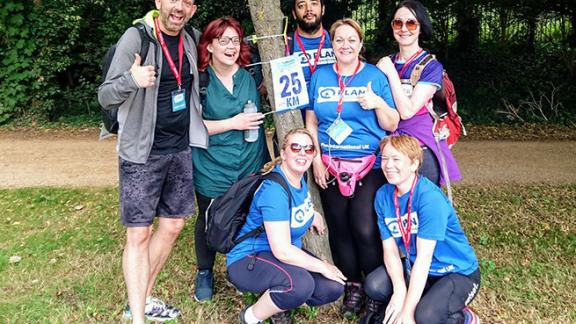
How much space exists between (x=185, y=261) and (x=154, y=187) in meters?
1.48

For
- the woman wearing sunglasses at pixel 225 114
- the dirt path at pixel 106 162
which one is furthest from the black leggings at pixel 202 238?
the dirt path at pixel 106 162

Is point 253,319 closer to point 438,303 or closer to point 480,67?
point 438,303

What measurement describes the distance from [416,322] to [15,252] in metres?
3.70

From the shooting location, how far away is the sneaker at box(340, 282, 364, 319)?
3777mm

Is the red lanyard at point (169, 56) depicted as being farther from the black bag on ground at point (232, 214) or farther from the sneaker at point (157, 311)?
the sneaker at point (157, 311)

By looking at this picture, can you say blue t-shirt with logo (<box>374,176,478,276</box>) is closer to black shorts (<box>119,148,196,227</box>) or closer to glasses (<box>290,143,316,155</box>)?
glasses (<box>290,143,316,155</box>)

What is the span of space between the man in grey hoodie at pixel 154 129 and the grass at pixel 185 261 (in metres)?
0.65

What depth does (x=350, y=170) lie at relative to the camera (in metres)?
3.48

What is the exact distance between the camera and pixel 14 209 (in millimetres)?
Answer: 6176

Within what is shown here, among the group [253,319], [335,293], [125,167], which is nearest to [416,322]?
[335,293]

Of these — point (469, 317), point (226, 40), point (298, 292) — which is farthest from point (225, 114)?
point (469, 317)

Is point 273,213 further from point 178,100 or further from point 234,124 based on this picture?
point 178,100

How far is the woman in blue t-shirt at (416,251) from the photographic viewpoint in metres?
3.20

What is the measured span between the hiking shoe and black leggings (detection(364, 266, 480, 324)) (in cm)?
123
